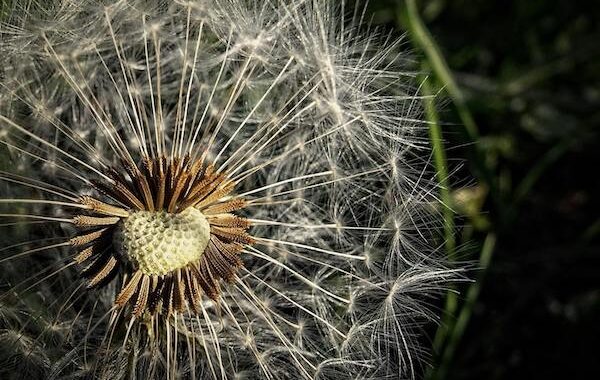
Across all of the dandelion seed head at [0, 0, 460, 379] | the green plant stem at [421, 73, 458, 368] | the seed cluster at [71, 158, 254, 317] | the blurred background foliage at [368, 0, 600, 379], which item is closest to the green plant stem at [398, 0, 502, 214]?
the blurred background foliage at [368, 0, 600, 379]

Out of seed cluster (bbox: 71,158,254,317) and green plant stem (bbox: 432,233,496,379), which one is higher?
seed cluster (bbox: 71,158,254,317)

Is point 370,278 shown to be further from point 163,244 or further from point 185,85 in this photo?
point 185,85

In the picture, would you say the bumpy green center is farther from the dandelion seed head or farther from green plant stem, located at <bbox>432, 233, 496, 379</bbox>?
green plant stem, located at <bbox>432, 233, 496, 379</bbox>

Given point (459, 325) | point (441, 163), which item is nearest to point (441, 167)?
point (441, 163)

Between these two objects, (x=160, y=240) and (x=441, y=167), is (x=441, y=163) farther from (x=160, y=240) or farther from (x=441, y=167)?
(x=160, y=240)

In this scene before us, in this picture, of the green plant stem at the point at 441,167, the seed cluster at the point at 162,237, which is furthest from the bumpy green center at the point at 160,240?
the green plant stem at the point at 441,167

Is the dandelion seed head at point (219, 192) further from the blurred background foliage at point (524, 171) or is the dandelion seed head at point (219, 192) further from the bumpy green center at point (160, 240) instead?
the blurred background foliage at point (524, 171)
